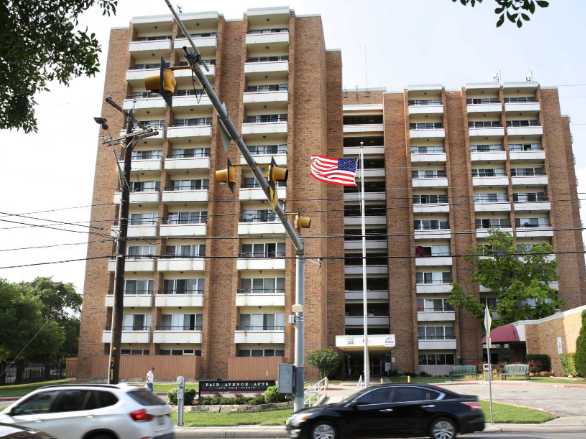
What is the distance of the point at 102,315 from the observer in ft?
163

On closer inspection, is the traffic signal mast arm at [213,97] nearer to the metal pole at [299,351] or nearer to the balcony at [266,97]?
the metal pole at [299,351]

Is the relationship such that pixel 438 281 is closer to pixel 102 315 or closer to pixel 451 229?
pixel 451 229

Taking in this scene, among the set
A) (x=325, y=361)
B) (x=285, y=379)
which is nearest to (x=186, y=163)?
(x=325, y=361)

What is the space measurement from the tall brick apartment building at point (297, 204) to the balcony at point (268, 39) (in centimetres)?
20

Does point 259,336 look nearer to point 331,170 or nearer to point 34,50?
point 331,170

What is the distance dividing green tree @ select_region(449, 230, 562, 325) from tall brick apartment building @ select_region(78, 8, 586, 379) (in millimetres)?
3034

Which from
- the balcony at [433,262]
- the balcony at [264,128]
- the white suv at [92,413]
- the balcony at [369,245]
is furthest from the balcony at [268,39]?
the white suv at [92,413]

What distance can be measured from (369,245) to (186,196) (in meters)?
21.7

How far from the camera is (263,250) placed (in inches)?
1981

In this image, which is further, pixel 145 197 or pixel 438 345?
pixel 438 345

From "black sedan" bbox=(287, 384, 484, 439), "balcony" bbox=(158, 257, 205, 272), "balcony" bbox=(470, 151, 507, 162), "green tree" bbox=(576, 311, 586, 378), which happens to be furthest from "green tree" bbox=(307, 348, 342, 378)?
"black sedan" bbox=(287, 384, 484, 439)

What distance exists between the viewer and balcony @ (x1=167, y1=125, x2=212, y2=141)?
52562 millimetres

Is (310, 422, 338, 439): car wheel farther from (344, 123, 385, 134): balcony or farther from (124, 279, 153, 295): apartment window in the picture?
(344, 123, 385, 134): balcony

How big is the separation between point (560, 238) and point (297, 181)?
2854cm
